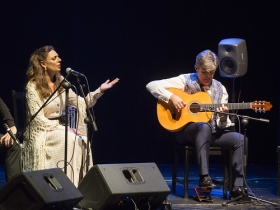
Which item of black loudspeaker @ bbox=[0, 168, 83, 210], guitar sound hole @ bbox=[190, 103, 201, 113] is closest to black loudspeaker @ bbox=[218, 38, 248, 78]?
guitar sound hole @ bbox=[190, 103, 201, 113]

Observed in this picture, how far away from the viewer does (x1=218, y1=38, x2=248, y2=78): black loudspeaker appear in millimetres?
6188

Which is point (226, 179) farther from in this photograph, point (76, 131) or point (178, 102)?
point (76, 131)

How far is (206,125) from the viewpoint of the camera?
5594mm

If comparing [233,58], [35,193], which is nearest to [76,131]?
[35,193]

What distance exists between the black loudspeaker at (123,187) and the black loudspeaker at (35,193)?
0.80 feet

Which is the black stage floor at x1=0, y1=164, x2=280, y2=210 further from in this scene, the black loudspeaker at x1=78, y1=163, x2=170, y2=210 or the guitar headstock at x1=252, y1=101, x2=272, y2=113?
the guitar headstock at x1=252, y1=101, x2=272, y2=113

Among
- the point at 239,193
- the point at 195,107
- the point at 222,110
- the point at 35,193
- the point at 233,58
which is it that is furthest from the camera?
the point at 233,58

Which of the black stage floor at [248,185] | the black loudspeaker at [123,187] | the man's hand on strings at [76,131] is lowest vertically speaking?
the black stage floor at [248,185]

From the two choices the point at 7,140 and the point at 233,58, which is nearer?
the point at 7,140

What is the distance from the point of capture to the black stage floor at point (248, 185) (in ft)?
17.4

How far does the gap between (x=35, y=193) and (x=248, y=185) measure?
334 centimetres

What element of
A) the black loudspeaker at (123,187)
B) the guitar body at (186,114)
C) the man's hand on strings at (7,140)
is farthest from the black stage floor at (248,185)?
the man's hand on strings at (7,140)

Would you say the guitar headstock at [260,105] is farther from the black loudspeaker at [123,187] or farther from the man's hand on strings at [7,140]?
the man's hand on strings at [7,140]

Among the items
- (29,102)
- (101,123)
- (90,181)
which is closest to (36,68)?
(29,102)
